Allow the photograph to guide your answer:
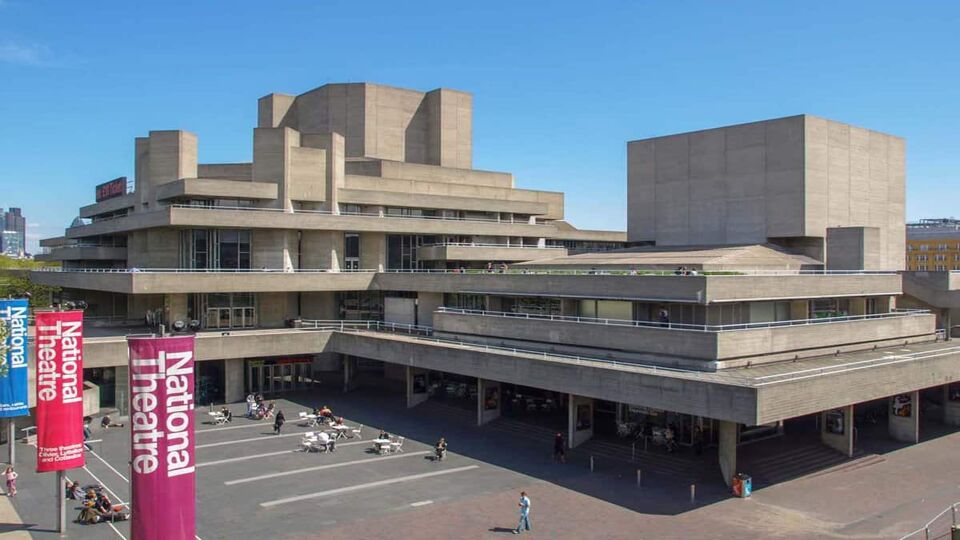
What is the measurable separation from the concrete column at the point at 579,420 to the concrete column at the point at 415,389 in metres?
13.7

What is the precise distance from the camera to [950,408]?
45.2 m

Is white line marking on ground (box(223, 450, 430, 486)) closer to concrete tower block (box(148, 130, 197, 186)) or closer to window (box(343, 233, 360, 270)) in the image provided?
window (box(343, 233, 360, 270))

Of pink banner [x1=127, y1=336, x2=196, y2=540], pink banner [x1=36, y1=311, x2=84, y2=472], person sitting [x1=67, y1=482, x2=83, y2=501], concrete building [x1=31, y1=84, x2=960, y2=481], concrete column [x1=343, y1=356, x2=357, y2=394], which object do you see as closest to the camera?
pink banner [x1=127, y1=336, x2=196, y2=540]

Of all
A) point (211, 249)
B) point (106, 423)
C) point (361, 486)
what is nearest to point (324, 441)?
point (361, 486)

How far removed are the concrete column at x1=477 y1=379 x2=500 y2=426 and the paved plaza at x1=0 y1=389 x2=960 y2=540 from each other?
2489 mm

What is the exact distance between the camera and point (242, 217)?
5712 cm

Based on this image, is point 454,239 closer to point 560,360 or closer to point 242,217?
point 242,217

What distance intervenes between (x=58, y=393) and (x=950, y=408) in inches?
1854

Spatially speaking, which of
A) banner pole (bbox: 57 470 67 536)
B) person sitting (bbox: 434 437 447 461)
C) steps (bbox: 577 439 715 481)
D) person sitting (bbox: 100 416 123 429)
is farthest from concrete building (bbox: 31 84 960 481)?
banner pole (bbox: 57 470 67 536)

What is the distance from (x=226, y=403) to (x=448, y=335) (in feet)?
53.7

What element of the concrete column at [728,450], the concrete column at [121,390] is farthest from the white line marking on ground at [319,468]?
the concrete column at [121,390]

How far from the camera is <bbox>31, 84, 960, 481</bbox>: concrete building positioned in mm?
37594

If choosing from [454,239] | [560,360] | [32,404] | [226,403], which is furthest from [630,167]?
[32,404]

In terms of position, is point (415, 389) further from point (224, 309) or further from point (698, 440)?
point (698, 440)
